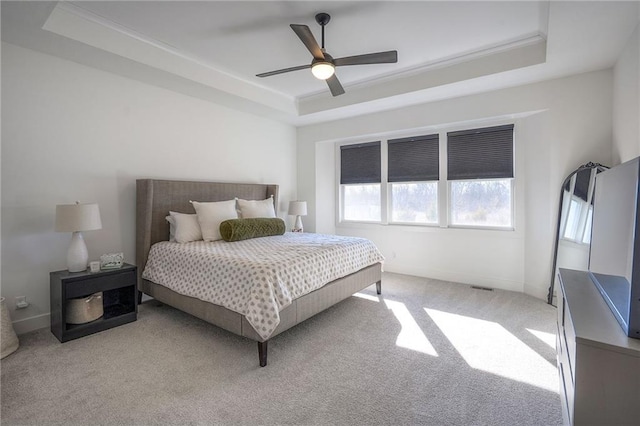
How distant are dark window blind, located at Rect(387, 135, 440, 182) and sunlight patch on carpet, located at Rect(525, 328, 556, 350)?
94.8 inches

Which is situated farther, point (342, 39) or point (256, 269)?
point (342, 39)

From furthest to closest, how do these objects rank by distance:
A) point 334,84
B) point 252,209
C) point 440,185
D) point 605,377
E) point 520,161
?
point 440,185 → point 252,209 → point 520,161 → point 334,84 → point 605,377

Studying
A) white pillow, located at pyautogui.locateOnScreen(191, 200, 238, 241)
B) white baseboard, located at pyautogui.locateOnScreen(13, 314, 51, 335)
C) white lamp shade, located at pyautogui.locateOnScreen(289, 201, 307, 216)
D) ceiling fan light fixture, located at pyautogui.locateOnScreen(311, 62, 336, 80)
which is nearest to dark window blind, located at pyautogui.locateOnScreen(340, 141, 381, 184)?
white lamp shade, located at pyautogui.locateOnScreen(289, 201, 307, 216)

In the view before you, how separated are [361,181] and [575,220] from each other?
296cm

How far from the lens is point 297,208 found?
16.5 ft

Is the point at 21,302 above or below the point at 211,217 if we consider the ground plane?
below

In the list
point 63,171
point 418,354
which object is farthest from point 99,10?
point 418,354

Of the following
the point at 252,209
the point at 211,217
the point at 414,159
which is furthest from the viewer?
the point at 414,159

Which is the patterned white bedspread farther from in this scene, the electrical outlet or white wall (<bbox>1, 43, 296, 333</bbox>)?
the electrical outlet

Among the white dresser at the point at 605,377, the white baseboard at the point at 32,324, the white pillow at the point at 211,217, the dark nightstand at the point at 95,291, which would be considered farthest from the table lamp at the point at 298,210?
the white dresser at the point at 605,377

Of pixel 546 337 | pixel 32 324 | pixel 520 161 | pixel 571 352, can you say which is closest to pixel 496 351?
pixel 546 337

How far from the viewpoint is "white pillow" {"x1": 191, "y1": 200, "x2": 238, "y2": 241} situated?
11.3ft

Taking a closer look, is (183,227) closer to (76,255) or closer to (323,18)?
(76,255)

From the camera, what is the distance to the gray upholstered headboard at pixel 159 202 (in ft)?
10.9
